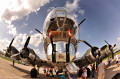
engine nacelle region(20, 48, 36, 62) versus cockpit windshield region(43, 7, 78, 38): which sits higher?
cockpit windshield region(43, 7, 78, 38)

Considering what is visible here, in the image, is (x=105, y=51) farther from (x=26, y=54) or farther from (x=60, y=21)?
(x=26, y=54)

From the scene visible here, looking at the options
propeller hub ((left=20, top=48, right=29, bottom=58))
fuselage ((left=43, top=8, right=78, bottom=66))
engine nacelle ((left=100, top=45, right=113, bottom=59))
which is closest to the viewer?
fuselage ((left=43, top=8, right=78, bottom=66))

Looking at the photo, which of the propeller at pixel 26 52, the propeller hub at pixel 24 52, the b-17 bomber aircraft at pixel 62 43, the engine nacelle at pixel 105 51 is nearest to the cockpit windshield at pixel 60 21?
the b-17 bomber aircraft at pixel 62 43

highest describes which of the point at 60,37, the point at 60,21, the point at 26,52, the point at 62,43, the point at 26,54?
the point at 60,21

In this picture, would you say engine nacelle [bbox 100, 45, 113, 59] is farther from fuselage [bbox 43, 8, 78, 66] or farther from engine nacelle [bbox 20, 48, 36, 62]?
engine nacelle [bbox 20, 48, 36, 62]

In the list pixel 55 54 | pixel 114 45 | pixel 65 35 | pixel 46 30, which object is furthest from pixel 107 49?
pixel 46 30

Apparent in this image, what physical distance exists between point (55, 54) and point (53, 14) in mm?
3527

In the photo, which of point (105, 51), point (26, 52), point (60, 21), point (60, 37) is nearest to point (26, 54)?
point (26, 52)

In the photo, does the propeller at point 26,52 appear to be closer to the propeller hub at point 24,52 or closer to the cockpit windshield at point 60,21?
the propeller hub at point 24,52

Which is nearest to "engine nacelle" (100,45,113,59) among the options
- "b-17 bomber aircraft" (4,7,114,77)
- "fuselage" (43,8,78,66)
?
"b-17 bomber aircraft" (4,7,114,77)

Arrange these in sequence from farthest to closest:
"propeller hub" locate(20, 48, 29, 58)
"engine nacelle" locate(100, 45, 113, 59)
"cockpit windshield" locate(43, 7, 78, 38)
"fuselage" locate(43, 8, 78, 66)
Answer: "engine nacelle" locate(100, 45, 113, 59) < "propeller hub" locate(20, 48, 29, 58) < "cockpit windshield" locate(43, 7, 78, 38) < "fuselage" locate(43, 8, 78, 66)

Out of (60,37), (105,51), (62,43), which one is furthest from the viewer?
(105,51)

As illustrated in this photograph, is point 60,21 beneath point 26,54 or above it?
above

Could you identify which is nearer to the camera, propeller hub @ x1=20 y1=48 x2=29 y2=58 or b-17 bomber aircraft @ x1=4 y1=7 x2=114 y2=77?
b-17 bomber aircraft @ x1=4 y1=7 x2=114 y2=77
